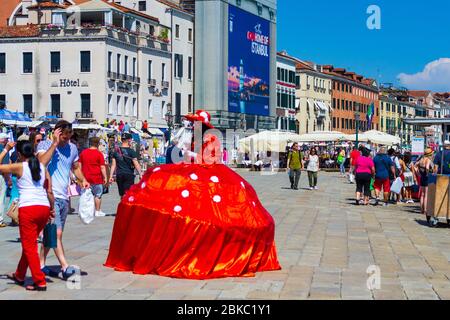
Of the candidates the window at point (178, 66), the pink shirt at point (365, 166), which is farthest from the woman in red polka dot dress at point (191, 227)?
the window at point (178, 66)

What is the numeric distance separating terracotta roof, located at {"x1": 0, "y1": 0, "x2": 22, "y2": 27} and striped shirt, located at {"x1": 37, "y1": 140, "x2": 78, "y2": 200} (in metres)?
56.5

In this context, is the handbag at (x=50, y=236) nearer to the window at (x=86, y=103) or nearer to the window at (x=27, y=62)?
the window at (x=86, y=103)

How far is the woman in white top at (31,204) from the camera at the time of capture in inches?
308

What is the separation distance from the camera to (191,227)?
29.1 ft

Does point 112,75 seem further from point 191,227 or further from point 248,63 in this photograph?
point 191,227

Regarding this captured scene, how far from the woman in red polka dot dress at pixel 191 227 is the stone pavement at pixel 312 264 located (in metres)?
0.22

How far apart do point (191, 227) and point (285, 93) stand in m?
Result: 80.1

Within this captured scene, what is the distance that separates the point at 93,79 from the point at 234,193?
4477cm

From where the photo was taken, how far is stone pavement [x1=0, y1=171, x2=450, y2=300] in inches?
319

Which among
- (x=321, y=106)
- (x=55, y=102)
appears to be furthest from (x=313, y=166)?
(x=321, y=106)

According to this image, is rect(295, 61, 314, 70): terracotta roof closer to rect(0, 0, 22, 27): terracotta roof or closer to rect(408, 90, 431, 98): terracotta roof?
rect(0, 0, 22, 27): terracotta roof

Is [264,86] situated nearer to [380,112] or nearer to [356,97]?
[356,97]

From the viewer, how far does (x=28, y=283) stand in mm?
8328

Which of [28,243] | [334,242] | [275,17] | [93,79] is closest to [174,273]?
[28,243]
